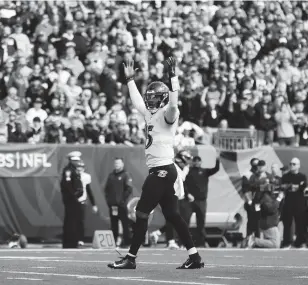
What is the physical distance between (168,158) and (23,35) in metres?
14.3

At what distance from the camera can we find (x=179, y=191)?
13.7 meters

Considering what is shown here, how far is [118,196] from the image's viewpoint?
73.9ft

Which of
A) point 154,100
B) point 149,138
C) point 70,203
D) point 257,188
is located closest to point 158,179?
point 149,138

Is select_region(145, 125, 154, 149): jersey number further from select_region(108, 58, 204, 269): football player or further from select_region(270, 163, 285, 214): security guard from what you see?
select_region(270, 163, 285, 214): security guard

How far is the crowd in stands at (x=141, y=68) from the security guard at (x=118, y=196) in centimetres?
130

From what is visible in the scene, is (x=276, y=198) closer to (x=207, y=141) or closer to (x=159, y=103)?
(x=207, y=141)

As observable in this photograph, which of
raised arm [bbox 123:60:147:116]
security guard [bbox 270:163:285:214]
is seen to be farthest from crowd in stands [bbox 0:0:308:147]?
raised arm [bbox 123:60:147:116]

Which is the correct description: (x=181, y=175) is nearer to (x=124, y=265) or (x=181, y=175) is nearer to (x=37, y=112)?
(x=37, y=112)

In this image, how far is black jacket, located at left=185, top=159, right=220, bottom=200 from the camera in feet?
75.1

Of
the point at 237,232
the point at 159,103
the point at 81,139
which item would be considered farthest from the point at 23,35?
the point at 159,103

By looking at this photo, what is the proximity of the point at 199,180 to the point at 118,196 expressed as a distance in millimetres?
1636

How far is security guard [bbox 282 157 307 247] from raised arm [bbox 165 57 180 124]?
10.5 m

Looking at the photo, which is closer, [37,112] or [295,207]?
[295,207]

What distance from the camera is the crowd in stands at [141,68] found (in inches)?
965
